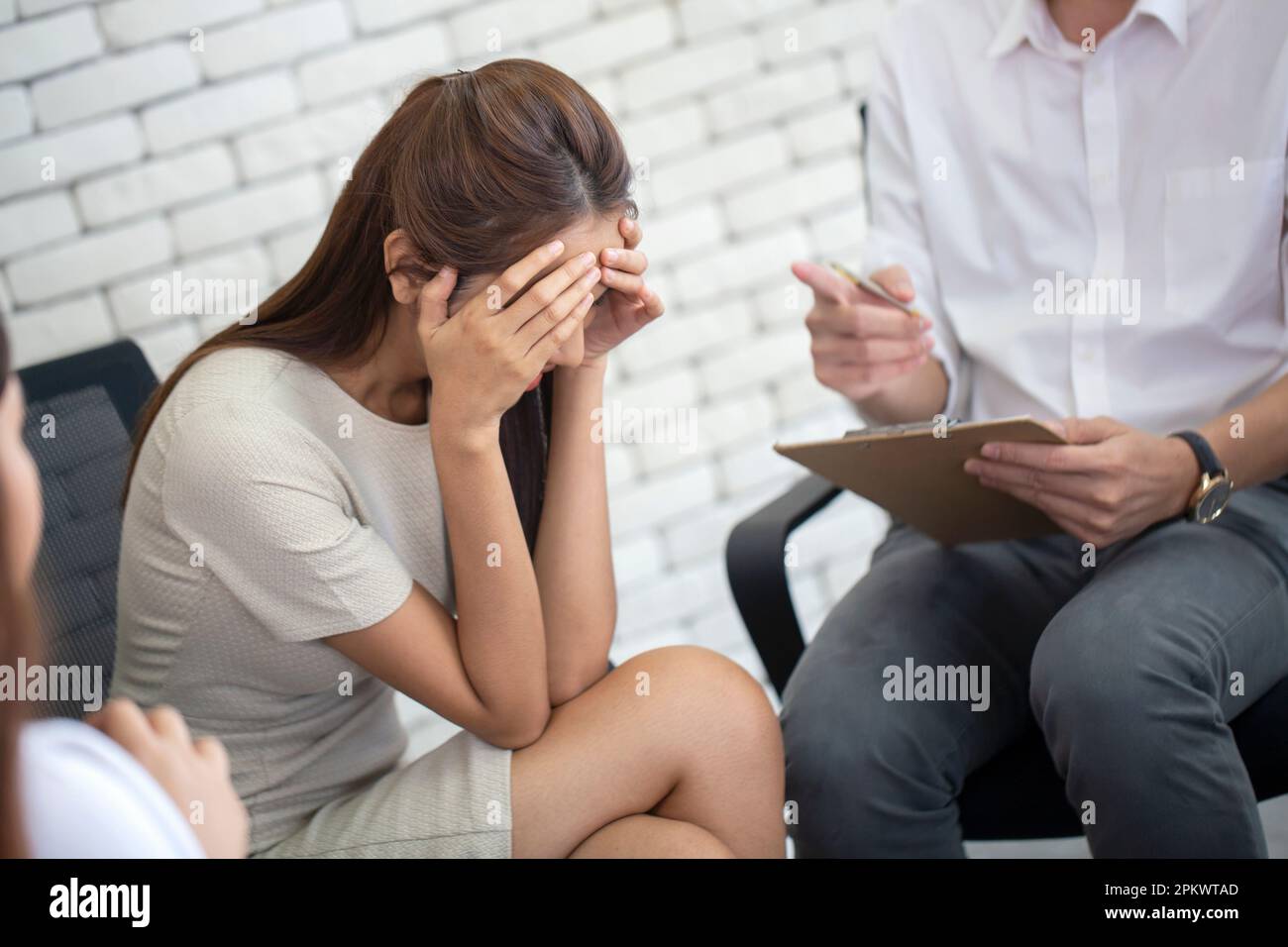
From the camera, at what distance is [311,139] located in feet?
6.40

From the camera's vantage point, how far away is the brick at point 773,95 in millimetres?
2170

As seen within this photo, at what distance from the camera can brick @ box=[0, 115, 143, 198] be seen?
181 cm

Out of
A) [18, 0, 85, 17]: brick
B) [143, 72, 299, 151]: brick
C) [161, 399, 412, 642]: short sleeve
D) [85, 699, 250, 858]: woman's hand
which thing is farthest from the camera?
[143, 72, 299, 151]: brick

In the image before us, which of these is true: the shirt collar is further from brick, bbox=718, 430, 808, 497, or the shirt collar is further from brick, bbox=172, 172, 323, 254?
brick, bbox=172, 172, 323, 254

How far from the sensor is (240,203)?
6.35ft

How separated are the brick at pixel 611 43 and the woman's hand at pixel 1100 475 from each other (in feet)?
3.77

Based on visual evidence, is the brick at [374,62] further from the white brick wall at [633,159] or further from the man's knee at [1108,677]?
the man's knee at [1108,677]

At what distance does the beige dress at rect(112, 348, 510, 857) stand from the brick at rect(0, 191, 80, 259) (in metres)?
0.82

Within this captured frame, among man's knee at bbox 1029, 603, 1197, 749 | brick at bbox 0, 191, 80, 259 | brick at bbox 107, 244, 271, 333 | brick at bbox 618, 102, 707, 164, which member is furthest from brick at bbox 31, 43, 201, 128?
man's knee at bbox 1029, 603, 1197, 749

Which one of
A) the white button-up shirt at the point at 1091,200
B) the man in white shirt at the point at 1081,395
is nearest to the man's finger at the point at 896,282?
the man in white shirt at the point at 1081,395

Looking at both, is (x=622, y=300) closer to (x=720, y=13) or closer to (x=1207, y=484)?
(x=1207, y=484)

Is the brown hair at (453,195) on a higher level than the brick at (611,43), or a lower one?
lower

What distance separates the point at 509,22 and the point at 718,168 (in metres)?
0.44
